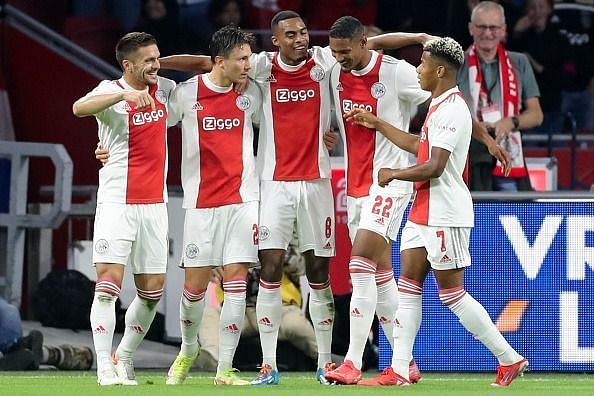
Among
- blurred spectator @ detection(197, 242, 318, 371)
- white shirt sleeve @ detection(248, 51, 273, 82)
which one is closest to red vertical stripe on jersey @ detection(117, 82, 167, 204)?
white shirt sleeve @ detection(248, 51, 273, 82)

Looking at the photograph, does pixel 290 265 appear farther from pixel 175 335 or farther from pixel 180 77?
pixel 180 77

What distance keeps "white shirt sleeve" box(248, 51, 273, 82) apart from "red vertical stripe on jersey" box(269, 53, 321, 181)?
→ 0.33 ft

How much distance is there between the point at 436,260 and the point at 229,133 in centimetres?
174

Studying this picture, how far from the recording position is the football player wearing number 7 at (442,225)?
33.5 feet

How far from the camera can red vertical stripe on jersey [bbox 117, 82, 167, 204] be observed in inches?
422

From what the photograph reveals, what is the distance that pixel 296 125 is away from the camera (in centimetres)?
1116

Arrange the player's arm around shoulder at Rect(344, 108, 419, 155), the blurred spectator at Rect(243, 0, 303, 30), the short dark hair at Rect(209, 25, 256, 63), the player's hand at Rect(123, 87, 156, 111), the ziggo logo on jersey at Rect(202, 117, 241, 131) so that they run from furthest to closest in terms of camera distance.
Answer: the blurred spectator at Rect(243, 0, 303, 30) < the ziggo logo on jersey at Rect(202, 117, 241, 131) < the short dark hair at Rect(209, 25, 256, 63) < the player's arm around shoulder at Rect(344, 108, 419, 155) < the player's hand at Rect(123, 87, 156, 111)

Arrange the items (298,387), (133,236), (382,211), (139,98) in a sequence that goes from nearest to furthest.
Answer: (139,98), (298,387), (133,236), (382,211)

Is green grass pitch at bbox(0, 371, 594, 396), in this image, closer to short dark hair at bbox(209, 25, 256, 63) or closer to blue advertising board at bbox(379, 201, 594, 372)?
blue advertising board at bbox(379, 201, 594, 372)

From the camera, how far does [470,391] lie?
10.0m

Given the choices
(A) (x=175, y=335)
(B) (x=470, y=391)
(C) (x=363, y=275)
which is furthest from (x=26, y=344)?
(B) (x=470, y=391)

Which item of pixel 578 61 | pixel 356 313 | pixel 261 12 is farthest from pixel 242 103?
pixel 578 61

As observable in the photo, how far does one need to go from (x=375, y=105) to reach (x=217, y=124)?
3.43 ft

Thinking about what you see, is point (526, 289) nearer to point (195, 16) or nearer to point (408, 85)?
point (408, 85)
